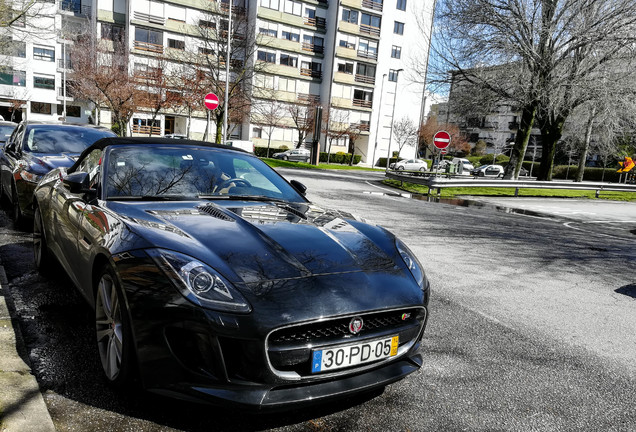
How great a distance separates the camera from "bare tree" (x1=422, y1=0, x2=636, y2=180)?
19.6 meters

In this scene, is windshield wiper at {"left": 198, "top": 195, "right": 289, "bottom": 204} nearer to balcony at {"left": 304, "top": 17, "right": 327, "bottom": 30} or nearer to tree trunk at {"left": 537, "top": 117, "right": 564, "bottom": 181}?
tree trunk at {"left": 537, "top": 117, "right": 564, "bottom": 181}

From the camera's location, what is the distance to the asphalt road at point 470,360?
257 cm

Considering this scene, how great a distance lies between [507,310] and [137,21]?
50.0 m

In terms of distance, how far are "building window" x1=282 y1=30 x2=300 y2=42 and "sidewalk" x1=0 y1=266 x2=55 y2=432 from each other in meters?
55.3

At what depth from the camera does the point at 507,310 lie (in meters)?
4.70

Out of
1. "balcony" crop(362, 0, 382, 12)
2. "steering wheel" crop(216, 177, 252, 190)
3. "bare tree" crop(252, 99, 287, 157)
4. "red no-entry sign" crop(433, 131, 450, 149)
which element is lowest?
"steering wheel" crop(216, 177, 252, 190)

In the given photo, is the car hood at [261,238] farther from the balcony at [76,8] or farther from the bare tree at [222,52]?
the balcony at [76,8]

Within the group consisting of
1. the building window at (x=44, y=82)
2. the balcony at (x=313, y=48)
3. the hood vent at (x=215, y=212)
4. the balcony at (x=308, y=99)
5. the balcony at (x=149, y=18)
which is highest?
the balcony at (x=313, y=48)

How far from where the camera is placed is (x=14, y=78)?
169 ft

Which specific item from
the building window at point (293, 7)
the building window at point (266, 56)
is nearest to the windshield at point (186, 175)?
the building window at point (266, 56)

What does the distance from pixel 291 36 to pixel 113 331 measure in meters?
56.3

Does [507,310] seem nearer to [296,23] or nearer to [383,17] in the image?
[296,23]

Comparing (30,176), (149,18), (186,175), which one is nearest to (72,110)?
(149,18)

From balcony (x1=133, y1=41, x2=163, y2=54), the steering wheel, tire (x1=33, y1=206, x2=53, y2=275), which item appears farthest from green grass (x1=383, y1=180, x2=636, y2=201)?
balcony (x1=133, y1=41, x2=163, y2=54)
